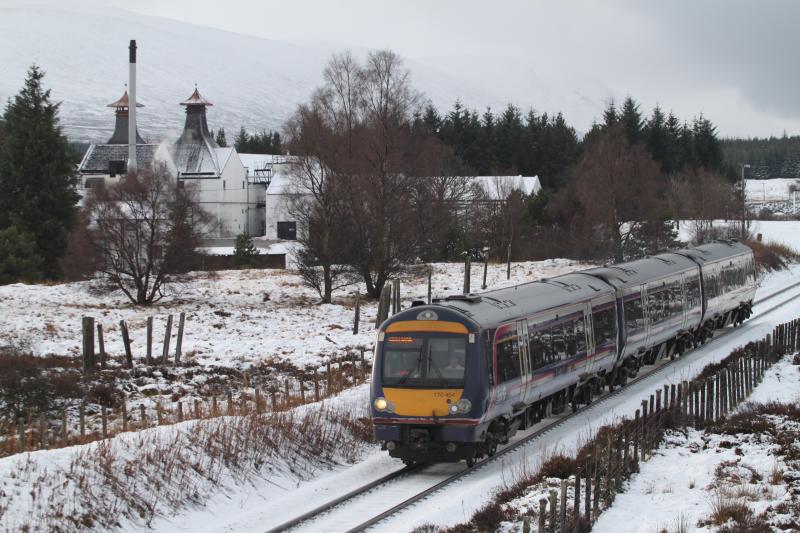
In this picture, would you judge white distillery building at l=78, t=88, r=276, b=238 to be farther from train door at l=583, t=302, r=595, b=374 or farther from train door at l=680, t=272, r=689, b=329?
train door at l=583, t=302, r=595, b=374

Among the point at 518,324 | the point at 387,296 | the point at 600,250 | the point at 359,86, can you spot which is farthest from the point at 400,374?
the point at 600,250

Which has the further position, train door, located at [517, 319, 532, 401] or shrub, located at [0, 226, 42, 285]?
shrub, located at [0, 226, 42, 285]

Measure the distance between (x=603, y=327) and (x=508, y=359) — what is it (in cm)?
688

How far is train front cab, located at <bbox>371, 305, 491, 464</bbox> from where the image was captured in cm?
1683

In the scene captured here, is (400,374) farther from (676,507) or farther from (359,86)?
(359,86)

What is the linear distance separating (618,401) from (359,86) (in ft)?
98.6

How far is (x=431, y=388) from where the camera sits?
55.8 ft

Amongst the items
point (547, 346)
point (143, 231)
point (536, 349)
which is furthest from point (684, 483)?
point (143, 231)

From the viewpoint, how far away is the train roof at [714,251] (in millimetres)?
35000

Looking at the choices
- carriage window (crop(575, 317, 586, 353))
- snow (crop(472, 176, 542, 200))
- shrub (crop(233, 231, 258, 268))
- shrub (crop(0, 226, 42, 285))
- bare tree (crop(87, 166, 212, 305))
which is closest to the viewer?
carriage window (crop(575, 317, 586, 353))

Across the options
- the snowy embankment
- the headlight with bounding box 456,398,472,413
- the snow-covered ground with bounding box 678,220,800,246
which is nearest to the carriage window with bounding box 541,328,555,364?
the headlight with bounding box 456,398,472,413

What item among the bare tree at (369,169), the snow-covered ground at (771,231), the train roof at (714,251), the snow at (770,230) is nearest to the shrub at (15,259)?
the bare tree at (369,169)

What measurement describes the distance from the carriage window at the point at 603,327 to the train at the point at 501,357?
0.09 ft

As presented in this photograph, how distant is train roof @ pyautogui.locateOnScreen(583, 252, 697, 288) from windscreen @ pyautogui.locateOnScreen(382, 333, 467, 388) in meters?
10.2
